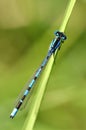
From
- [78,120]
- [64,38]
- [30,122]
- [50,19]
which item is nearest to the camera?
[30,122]

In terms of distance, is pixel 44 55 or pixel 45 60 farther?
pixel 44 55

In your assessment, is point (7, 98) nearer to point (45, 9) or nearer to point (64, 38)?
point (64, 38)

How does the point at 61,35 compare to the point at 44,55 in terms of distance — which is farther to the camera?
the point at 44,55

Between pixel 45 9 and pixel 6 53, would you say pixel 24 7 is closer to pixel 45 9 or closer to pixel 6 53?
pixel 45 9

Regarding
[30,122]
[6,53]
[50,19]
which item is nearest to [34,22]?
[50,19]

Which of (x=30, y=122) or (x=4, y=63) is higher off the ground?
(x=4, y=63)

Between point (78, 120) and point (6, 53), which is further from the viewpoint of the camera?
point (6, 53)

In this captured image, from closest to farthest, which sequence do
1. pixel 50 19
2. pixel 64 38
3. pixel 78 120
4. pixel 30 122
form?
1. pixel 30 122
2. pixel 78 120
3. pixel 64 38
4. pixel 50 19

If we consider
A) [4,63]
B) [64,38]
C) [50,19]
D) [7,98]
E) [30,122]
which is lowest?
[30,122]
